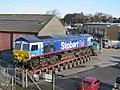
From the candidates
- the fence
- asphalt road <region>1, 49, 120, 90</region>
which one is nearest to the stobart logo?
asphalt road <region>1, 49, 120, 90</region>

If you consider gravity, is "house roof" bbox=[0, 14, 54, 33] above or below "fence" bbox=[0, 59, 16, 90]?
above

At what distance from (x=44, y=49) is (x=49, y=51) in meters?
1.16


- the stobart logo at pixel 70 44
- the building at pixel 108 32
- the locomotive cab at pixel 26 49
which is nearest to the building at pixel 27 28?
the stobart logo at pixel 70 44

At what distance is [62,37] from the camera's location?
35.3 metres

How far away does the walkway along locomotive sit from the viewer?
28.0 meters

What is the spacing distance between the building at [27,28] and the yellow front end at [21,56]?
9934 mm

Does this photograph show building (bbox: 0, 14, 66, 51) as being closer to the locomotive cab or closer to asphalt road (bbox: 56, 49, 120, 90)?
asphalt road (bbox: 56, 49, 120, 90)

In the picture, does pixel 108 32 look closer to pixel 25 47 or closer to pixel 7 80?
pixel 25 47

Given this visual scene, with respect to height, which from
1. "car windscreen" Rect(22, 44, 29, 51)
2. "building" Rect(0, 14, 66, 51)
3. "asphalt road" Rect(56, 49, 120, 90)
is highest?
"building" Rect(0, 14, 66, 51)

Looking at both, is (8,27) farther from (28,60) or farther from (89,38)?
(28,60)

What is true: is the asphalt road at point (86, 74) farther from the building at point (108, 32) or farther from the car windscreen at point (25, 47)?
the building at point (108, 32)

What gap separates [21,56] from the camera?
Result: 28016 millimetres

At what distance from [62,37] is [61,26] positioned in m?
9.98

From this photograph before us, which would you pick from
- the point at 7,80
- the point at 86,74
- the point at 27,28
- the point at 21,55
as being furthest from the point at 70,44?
the point at 7,80
